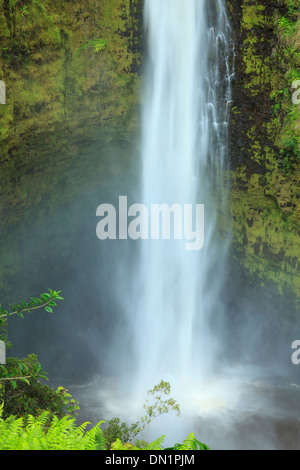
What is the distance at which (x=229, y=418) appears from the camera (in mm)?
13367

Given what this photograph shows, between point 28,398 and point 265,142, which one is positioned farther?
point 265,142

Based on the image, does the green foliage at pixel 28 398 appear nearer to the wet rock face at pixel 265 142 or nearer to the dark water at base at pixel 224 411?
the dark water at base at pixel 224 411

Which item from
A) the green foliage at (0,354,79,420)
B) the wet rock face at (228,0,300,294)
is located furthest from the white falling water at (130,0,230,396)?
the green foliage at (0,354,79,420)

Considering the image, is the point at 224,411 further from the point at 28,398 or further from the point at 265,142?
the point at 265,142

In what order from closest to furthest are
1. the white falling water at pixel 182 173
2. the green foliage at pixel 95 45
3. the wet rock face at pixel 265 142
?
the wet rock face at pixel 265 142
the white falling water at pixel 182 173
the green foliage at pixel 95 45

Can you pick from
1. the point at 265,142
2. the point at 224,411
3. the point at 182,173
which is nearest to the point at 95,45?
the point at 182,173

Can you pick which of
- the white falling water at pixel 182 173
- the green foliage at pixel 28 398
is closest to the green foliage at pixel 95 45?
the white falling water at pixel 182 173

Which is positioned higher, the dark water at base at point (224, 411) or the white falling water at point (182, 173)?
the white falling water at point (182, 173)

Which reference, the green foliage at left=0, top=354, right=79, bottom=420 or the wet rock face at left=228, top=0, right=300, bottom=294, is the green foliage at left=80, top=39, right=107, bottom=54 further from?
the green foliage at left=0, top=354, right=79, bottom=420

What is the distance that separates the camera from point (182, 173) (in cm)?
1675

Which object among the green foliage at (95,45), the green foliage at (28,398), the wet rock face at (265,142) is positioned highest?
the green foliage at (95,45)

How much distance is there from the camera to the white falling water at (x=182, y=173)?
1564cm

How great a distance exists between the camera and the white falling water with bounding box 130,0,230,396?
1564 centimetres

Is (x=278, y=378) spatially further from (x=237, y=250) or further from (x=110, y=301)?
(x=110, y=301)
